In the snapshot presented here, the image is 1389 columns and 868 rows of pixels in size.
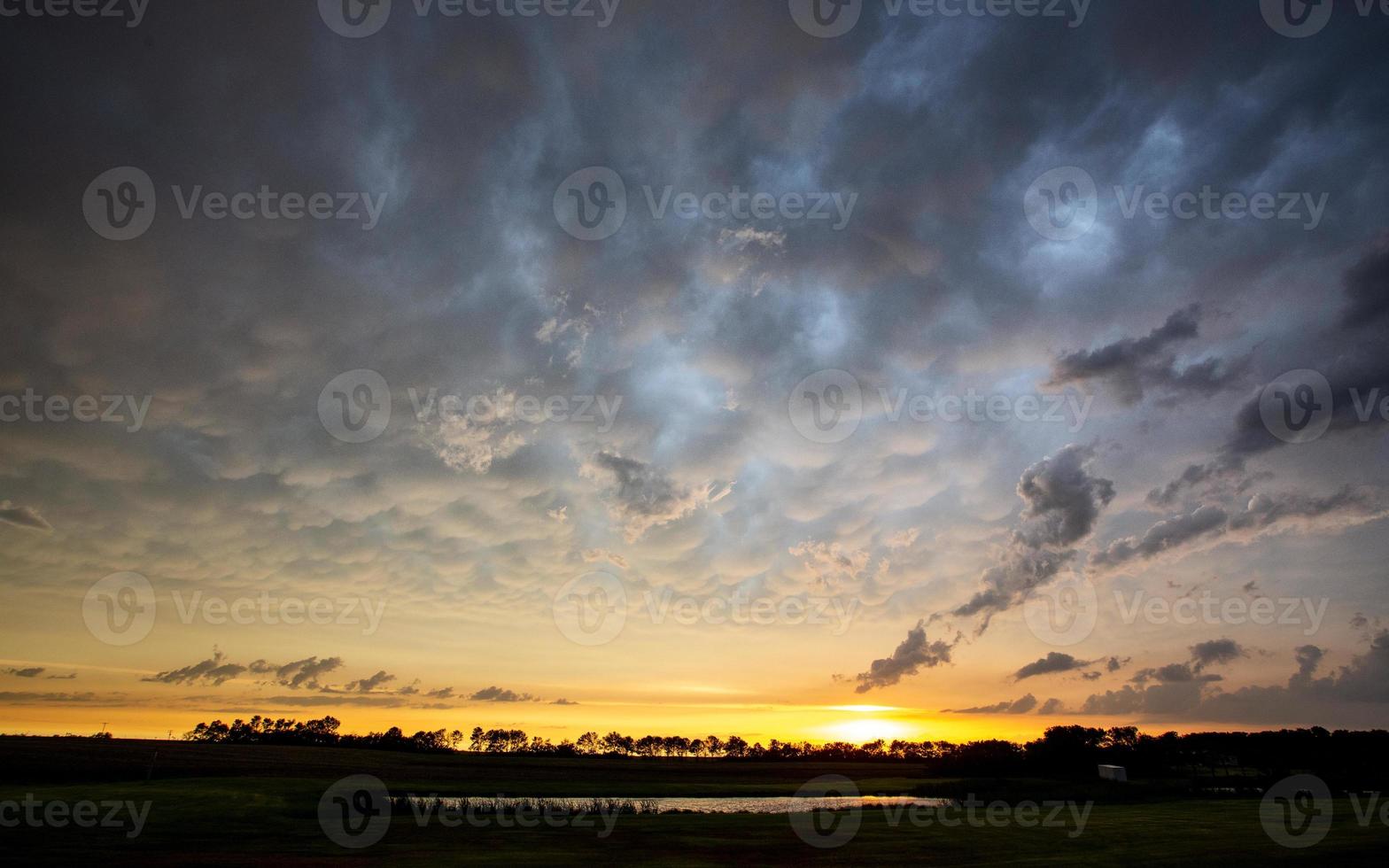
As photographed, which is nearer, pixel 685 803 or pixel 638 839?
pixel 638 839

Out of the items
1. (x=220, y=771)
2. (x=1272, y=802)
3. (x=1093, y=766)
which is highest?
(x=220, y=771)

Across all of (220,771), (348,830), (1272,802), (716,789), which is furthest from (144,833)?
(1272,802)

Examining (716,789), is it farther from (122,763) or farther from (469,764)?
(122,763)

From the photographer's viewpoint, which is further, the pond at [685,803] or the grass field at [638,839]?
the pond at [685,803]

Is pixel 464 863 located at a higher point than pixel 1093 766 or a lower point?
higher

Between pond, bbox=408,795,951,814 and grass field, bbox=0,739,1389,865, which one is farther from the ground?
grass field, bbox=0,739,1389,865

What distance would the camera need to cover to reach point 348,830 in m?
51.8

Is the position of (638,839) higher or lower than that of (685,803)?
higher

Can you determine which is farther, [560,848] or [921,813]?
[921,813]

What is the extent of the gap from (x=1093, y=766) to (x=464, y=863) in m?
172

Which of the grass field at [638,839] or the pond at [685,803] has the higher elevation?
the grass field at [638,839]

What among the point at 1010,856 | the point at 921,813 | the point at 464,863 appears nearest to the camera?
the point at 464,863

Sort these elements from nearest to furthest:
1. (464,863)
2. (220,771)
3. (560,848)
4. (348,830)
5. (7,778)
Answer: (464,863) → (560,848) → (348,830) → (7,778) → (220,771)

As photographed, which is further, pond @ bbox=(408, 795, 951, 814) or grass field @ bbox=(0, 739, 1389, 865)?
pond @ bbox=(408, 795, 951, 814)
